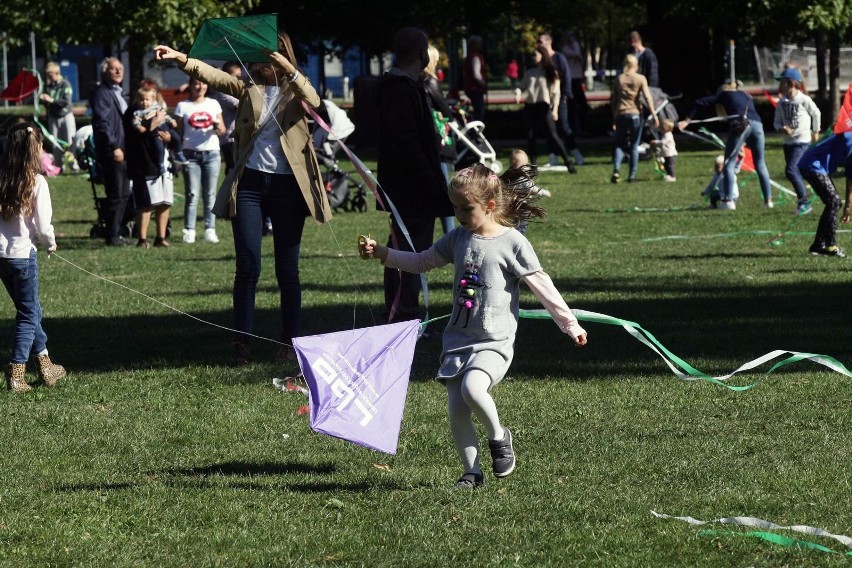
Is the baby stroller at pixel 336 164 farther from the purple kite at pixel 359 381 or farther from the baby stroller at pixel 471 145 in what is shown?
the purple kite at pixel 359 381

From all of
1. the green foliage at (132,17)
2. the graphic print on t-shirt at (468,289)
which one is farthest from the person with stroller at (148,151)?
the green foliage at (132,17)

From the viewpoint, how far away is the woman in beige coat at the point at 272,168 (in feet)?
27.3

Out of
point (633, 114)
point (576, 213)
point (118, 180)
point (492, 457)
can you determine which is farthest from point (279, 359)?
point (633, 114)

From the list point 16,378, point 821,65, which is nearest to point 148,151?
point 16,378

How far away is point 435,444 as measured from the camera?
6777mm

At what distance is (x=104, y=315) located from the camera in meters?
10.9

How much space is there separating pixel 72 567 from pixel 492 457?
1879 millimetres

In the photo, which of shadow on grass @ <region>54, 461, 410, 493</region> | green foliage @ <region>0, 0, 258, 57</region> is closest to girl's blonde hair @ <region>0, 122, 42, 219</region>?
shadow on grass @ <region>54, 461, 410, 493</region>

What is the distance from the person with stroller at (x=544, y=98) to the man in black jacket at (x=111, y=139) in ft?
29.9

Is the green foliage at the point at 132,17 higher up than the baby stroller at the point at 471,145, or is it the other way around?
the green foliage at the point at 132,17

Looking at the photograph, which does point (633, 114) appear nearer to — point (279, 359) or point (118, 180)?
point (118, 180)

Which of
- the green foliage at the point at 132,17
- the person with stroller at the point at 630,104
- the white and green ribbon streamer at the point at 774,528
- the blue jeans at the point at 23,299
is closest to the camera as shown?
the white and green ribbon streamer at the point at 774,528

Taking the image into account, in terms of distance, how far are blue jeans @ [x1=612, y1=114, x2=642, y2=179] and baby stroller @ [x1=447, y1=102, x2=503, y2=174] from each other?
1.90 metres

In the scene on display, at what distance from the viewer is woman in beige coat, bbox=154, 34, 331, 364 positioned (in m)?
8.34
